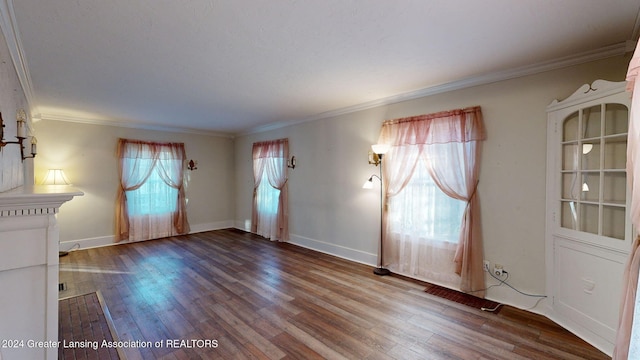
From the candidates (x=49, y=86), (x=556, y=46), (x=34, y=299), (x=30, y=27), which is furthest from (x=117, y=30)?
(x=556, y=46)

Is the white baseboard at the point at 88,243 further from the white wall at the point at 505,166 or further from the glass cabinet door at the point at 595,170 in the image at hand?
the glass cabinet door at the point at 595,170

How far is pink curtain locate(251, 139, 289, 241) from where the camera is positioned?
17.3ft

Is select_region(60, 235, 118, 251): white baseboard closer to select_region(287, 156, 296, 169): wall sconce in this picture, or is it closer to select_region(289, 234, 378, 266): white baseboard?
select_region(289, 234, 378, 266): white baseboard

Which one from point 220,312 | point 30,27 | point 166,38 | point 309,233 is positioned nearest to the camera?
point 30,27

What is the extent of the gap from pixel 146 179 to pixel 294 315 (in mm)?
4563

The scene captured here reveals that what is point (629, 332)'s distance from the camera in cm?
141

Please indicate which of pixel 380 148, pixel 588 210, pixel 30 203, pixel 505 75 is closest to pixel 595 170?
pixel 588 210

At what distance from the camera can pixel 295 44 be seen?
7.00ft

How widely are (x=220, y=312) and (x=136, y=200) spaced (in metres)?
3.94

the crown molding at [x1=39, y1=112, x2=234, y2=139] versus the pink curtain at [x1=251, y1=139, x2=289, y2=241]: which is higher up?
the crown molding at [x1=39, y1=112, x2=234, y2=139]

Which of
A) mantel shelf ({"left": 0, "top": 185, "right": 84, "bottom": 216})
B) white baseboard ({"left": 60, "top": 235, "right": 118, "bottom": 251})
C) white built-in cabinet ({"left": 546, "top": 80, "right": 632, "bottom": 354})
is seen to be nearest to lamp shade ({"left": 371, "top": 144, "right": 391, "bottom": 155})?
white built-in cabinet ({"left": 546, "top": 80, "right": 632, "bottom": 354})

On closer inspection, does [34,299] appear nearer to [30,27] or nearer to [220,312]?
[220,312]

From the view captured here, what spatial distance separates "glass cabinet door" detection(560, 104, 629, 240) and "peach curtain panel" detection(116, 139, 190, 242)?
6344 mm

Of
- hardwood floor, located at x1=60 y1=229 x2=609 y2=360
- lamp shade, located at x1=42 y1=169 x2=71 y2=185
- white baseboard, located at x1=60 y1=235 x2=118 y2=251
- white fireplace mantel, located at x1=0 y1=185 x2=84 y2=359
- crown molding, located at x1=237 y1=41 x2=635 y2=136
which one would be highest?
crown molding, located at x1=237 y1=41 x2=635 y2=136
